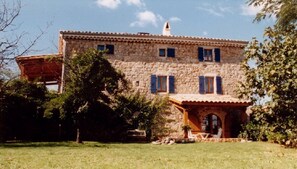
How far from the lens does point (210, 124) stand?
24.8 meters

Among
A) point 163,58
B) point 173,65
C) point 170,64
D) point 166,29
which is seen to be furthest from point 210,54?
point 166,29

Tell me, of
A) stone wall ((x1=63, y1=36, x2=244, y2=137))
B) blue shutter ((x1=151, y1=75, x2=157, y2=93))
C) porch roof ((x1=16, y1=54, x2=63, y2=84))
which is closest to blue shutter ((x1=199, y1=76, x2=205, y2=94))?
stone wall ((x1=63, y1=36, x2=244, y2=137))

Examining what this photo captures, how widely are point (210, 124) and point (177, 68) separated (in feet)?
16.9

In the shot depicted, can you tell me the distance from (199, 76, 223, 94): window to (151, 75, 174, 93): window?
2327 millimetres

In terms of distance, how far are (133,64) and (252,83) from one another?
11.2 m

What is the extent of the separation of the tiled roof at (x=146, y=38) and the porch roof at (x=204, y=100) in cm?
403

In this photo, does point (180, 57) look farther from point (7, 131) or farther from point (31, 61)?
point (7, 131)

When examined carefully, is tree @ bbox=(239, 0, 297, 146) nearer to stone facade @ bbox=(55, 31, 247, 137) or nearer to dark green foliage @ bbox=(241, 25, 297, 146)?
dark green foliage @ bbox=(241, 25, 297, 146)

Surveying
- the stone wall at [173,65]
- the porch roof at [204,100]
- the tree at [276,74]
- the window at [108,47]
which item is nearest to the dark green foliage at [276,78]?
the tree at [276,74]

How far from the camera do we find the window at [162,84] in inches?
908

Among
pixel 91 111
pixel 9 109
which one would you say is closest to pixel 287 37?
pixel 91 111

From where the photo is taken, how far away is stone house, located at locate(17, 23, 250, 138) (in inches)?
877

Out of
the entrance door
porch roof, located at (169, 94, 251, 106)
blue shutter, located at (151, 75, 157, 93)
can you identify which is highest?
blue shutter, located at (151, 75, 157, 93)

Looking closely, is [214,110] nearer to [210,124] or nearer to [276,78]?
[210,124]
